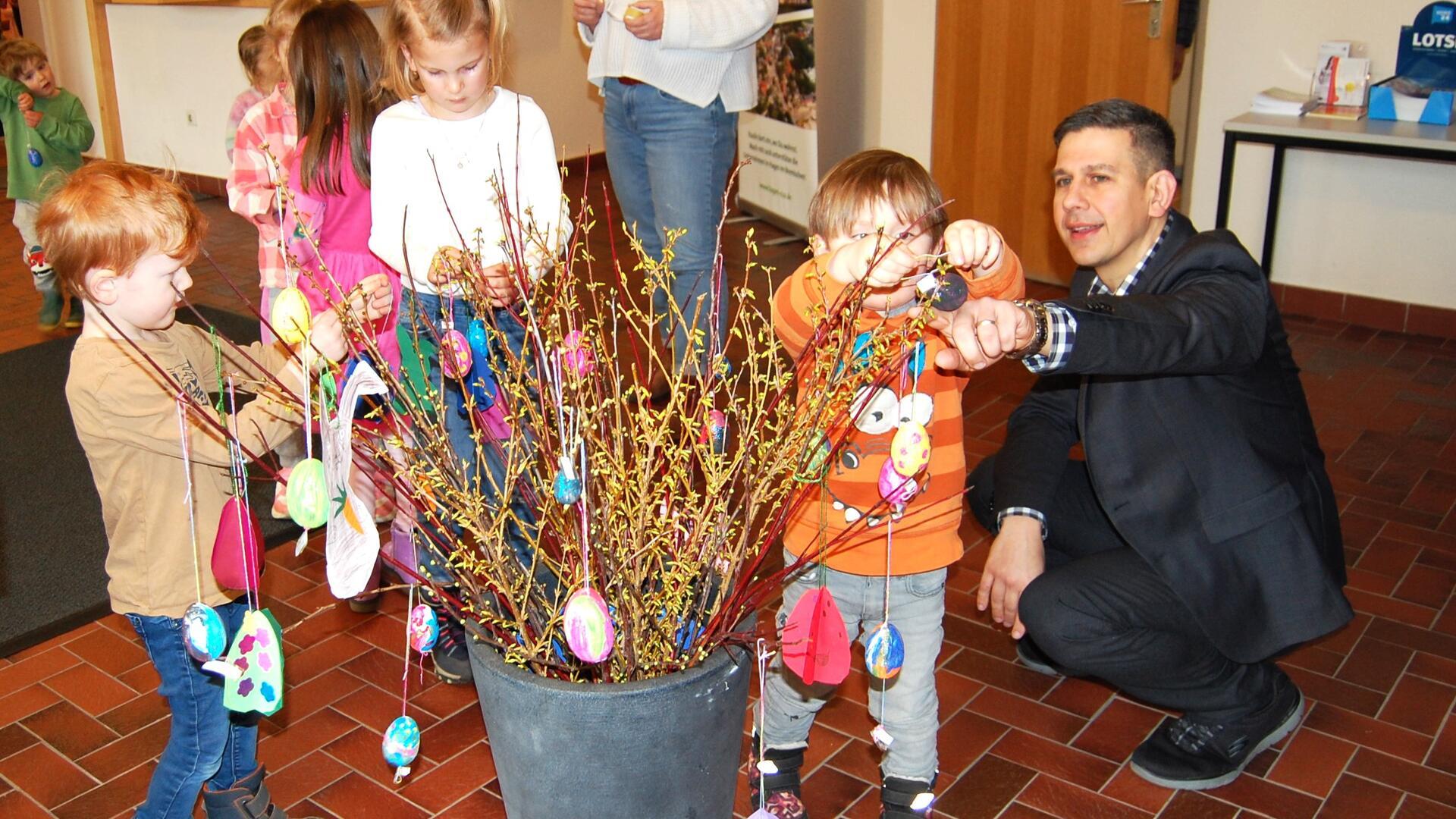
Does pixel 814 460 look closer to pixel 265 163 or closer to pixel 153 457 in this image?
pixel 153 457

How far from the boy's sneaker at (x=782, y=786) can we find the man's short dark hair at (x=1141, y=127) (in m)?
1.30

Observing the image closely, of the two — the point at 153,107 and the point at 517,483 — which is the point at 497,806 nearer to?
the point at 517,483

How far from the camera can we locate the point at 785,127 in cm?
658

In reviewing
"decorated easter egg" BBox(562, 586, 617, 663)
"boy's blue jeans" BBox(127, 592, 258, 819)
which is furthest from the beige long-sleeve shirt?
"decorated easter egg" BBox(562, 586, 617, 663)

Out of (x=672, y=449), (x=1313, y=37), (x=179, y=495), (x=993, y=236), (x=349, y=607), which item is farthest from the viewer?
(x=1313, y=37)

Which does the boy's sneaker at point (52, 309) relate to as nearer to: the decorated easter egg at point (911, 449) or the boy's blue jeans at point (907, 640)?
the boy's blue jeans at point (907, 640)

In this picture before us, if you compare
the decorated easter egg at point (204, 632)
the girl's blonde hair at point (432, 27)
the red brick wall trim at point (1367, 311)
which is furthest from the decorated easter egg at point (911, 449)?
the red brick wall trim at point (1367, 311)

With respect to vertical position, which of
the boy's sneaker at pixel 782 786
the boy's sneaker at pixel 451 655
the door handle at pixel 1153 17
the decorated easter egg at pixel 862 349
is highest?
the door handle at pixel 1153 17

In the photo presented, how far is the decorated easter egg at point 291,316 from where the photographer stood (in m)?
1.51

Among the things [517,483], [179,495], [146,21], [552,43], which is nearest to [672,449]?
[517,483]

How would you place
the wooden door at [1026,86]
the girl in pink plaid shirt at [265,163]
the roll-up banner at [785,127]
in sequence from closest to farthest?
1. the girl in pink plaid shirt at [265,163]
2. the wooden door at [1026,86]
3. the roll-up banner at [785,127]

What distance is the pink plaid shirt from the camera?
3.17 metres

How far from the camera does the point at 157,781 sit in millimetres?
2205

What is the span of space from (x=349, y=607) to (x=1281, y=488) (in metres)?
2.21
